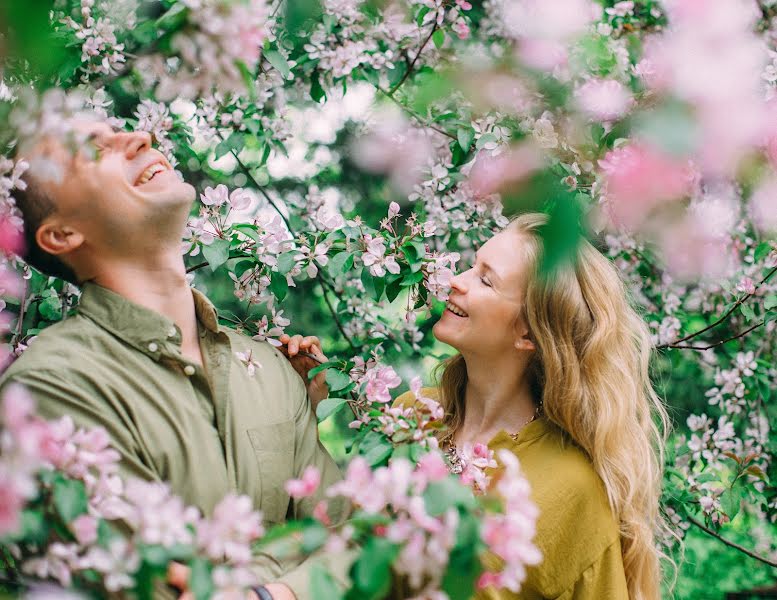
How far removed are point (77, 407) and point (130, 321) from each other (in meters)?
0.27

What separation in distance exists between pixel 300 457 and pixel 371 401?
0.26 meters

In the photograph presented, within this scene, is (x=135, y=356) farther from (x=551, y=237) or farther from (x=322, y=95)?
(x=322, y=95)

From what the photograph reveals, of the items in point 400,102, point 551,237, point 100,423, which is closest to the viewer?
point 551,237

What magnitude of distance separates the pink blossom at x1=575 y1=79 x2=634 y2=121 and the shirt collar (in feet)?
4.05

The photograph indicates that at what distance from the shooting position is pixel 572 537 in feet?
6.74

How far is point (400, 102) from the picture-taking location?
9.29 feet

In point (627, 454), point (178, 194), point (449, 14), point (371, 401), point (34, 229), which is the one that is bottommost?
point (627, 454)

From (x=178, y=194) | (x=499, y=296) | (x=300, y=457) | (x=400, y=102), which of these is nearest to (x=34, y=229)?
(x=178, y=194)

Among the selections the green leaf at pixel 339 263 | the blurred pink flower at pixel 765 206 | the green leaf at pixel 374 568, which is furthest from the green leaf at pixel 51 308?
the blurred pink flower at pixel 765 206

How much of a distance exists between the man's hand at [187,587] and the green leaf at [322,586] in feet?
1.21

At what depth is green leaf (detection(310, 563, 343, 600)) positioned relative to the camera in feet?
3.47

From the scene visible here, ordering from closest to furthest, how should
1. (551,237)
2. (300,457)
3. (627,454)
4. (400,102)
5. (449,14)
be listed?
(551,237) < (300,457) < (627,454) < (449,14) < (400,102)

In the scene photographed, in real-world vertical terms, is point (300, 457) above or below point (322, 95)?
below

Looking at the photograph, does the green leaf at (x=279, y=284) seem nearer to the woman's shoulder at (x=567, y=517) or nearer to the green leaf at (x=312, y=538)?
the woman's shoulder at (x=567, y=517)
